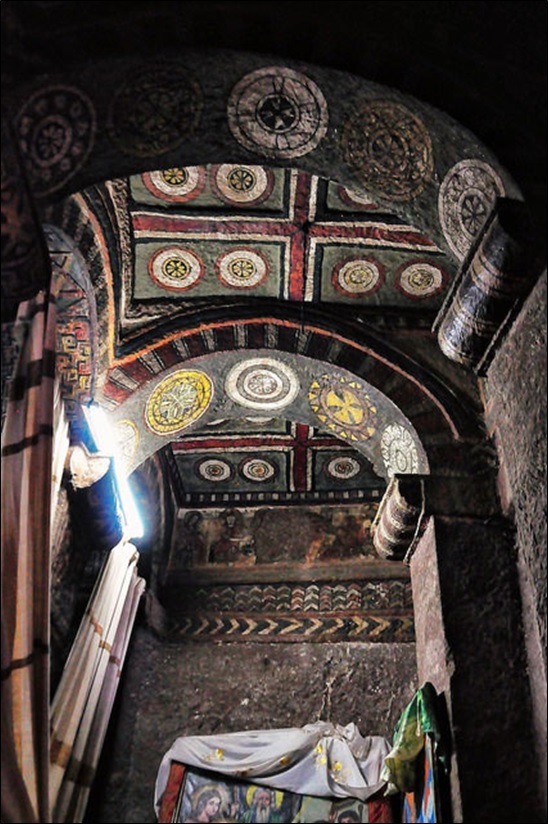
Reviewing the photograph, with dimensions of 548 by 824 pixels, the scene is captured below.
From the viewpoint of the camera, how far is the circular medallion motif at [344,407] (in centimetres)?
553

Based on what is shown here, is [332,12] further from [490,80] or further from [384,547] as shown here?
[384,547]

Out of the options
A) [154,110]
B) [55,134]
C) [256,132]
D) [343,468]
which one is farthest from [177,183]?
[343,468]

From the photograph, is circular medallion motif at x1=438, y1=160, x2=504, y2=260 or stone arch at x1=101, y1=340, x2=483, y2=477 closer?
circular medallion motif at x1=438, y1=160, x2=504, y2=260

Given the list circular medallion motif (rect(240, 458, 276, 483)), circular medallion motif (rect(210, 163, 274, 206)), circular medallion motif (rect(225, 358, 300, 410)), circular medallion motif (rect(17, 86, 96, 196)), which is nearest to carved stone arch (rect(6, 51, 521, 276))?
circular medallion motif (rect(17, 86, 96, 196))

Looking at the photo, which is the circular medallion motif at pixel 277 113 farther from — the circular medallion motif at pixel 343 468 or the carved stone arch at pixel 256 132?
the circular medallion motif at pixel 343 468

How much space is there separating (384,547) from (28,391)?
2.34 meters

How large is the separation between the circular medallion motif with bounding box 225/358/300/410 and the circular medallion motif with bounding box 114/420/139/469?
764 millimetres

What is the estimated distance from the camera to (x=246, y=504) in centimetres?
816

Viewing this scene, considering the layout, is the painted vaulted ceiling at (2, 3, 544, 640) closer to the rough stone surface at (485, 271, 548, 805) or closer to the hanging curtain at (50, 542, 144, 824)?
the rough stone surface at (485, 271, 548, 805)

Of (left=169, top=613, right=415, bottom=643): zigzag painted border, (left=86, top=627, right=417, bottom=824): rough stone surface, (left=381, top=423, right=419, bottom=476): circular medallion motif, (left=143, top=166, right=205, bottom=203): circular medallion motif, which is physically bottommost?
(left=86, top=627, right=417, bottom=824): rough stone surface

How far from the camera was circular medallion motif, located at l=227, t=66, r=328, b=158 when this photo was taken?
149 inches

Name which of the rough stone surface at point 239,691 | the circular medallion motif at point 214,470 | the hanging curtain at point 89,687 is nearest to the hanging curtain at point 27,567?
the hanging curtain at point 89,687

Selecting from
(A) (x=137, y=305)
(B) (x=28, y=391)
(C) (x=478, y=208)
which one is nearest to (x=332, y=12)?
(C) (x=478, y=208)

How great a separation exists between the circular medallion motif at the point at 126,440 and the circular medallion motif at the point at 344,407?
1.29 meters
